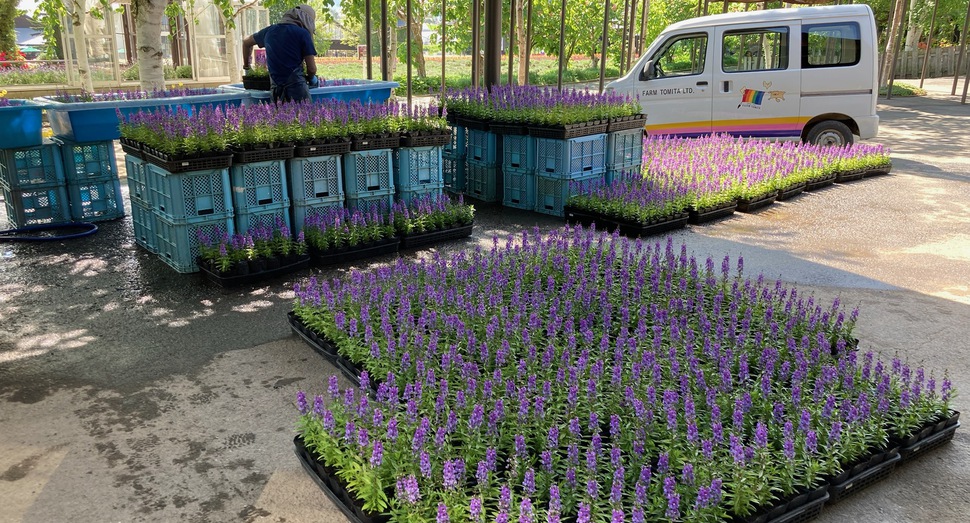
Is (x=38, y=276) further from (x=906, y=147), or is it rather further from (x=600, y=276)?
(x=906, y=147)

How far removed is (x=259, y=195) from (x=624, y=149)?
4.63 metres

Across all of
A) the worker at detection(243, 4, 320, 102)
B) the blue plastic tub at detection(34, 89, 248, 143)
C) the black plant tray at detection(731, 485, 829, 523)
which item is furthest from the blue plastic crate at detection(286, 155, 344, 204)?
the black plant tray at detection(731, 485, 829, 523)

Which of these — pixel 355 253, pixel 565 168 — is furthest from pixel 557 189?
pixel 355 253

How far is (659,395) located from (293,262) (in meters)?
3.90

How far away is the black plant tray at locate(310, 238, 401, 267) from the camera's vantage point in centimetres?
706

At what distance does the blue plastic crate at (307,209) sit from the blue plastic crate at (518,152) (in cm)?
259

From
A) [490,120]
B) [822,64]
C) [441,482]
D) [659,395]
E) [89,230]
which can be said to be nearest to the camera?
[441,482]

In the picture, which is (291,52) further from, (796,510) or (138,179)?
(796,510)

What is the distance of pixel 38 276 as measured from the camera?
6.81m

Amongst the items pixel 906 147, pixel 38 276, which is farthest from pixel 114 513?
pixel 906 147

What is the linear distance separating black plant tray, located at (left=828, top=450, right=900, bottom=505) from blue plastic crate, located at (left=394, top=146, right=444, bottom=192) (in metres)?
5.39

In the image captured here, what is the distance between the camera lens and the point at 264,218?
7094 mm

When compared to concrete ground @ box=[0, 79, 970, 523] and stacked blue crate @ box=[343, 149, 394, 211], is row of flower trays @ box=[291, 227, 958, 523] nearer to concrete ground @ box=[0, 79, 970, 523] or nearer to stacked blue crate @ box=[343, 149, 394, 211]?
concrete ground @ box=[0, 79, 970, 523]

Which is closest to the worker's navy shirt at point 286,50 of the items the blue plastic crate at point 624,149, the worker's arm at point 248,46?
the worker's arm at point 248,46
